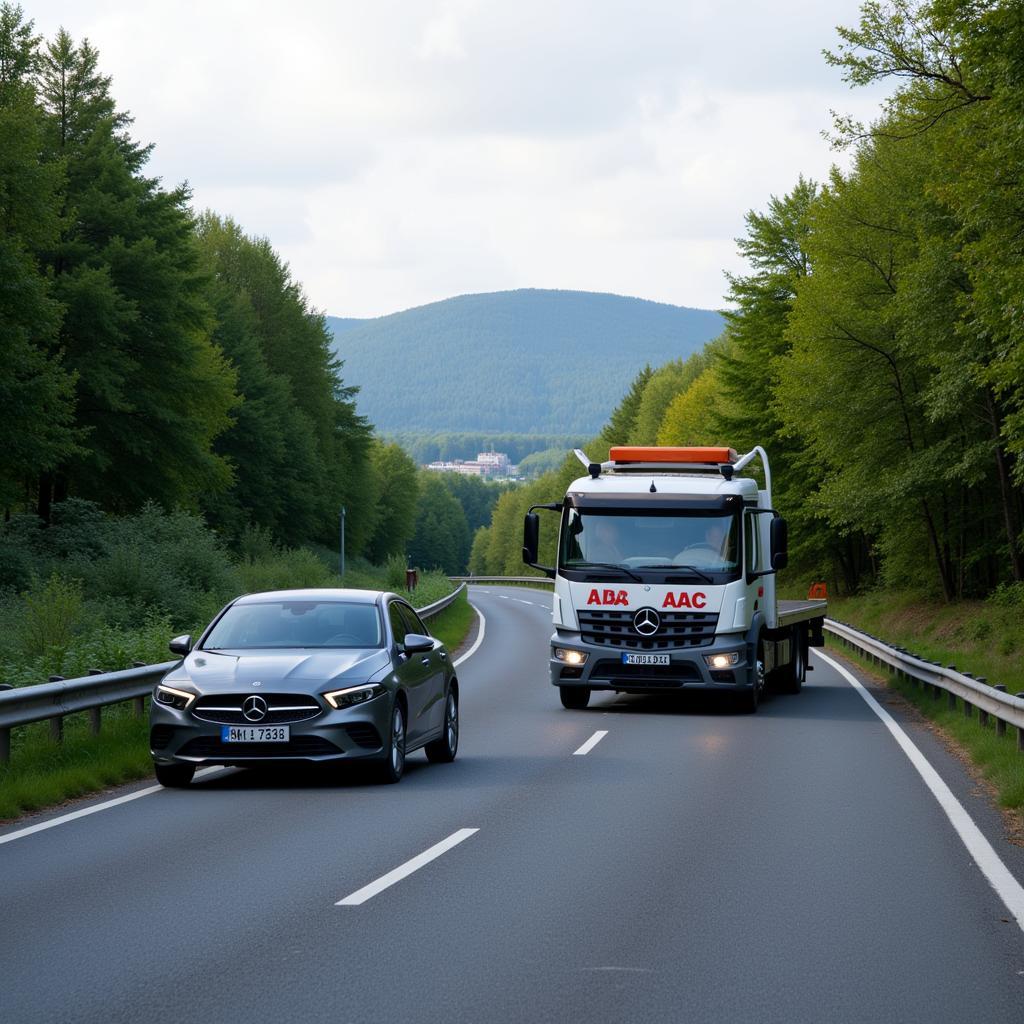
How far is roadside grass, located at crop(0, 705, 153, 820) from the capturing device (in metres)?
11.8

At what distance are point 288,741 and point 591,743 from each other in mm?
5032

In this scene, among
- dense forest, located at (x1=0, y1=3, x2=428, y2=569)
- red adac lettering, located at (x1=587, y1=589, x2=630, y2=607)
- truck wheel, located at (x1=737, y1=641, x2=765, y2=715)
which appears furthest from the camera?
dense forest, located at (x1=0, y1=3, x2=428, y2=569)

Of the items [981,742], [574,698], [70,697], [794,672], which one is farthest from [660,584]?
[70,697]

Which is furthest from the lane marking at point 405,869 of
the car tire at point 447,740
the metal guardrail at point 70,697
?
the car tire at point 447,740

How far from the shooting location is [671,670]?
19.7 m

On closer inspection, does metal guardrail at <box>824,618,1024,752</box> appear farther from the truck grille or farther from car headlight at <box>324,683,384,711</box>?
car headlight at <box>324,683,384,711</box>

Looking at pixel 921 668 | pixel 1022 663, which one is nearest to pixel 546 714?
pixel 921 668

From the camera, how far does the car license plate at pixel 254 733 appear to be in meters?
12.3

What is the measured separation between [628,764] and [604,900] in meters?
6.49

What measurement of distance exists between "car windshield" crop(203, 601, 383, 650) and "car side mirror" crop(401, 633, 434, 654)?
225 millimetres

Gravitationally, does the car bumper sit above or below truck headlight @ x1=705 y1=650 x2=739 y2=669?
below

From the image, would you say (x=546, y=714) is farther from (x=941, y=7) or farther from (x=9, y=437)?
(x=9, y=437)

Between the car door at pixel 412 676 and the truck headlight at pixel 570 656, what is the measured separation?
5842 millimetres

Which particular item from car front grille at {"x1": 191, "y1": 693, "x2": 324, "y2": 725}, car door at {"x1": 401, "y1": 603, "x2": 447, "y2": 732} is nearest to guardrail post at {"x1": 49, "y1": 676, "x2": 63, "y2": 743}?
car front grille at {"x1": 191, "y1": 693, "x2": 324, "y2": 725}
